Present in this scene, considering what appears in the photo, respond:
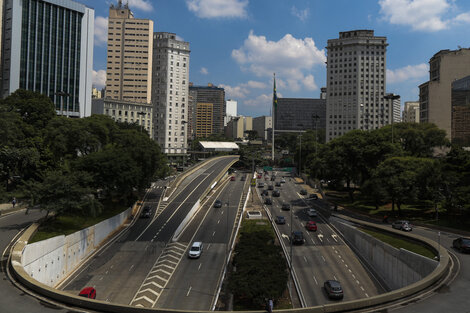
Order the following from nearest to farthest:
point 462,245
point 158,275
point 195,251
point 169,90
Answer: point 462,245 < point 158,275 < point 195,251 < point 169,90

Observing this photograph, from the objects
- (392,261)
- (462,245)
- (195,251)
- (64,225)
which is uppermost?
(462,245)

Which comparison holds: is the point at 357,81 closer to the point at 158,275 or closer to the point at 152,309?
the point at 158,275

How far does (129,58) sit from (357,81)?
113m

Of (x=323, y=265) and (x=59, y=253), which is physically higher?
(x=59, y=253)

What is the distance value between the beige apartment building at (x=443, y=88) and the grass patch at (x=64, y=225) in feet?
346

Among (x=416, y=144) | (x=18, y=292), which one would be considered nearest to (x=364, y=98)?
(x=416, y=144)

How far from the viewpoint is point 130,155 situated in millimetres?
59188

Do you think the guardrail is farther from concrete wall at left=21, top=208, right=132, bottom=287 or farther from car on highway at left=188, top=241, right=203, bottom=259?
car on highway at left=188, top=241, right=203, bottom=259

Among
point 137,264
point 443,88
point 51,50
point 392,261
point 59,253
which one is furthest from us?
point 443,88

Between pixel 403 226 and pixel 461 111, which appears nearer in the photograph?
pixel 403 226

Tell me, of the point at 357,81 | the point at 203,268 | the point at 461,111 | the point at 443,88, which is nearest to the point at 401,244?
the point at 203,268

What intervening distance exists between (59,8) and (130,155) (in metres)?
81.8

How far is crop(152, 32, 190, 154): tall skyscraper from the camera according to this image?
161m

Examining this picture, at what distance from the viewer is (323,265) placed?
131 ft
